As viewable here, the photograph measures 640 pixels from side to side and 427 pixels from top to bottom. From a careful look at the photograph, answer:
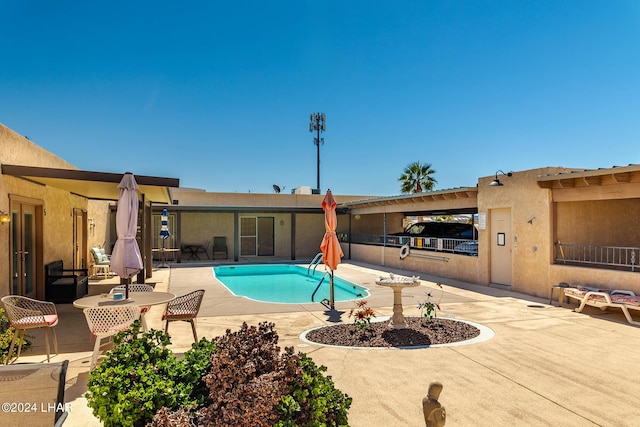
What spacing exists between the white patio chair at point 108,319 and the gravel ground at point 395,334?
2.64m

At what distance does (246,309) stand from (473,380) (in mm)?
5353

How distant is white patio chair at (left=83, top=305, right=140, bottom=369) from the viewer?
206 inches

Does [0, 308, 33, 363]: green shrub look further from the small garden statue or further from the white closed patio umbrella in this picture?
the small garden statue

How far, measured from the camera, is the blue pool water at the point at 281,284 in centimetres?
1195

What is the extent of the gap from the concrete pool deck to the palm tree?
19635 mm

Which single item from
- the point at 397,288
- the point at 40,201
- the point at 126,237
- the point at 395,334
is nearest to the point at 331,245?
the point at 397,288

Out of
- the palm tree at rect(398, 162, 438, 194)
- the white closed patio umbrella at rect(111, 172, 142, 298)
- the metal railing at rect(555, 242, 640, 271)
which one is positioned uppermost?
the palm tree at rect(398, 162, 438, 194)

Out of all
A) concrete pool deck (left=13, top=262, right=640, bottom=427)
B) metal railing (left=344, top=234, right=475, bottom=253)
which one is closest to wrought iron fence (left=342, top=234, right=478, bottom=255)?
metal railing (left=344, top=234, right=475, bottom=253)

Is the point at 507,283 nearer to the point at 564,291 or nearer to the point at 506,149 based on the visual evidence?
the point at 564,291

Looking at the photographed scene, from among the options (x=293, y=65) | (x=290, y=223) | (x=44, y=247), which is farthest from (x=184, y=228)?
(x=44, y=247)

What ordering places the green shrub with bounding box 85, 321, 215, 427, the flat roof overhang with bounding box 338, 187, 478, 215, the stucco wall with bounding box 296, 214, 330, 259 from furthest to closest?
1. the stucco wall with bounding box 296, 214, 330, 259
2. the flat roof overhang with bounding box 338, 187, 478, 215
3. the green shrub with bounding box 85, 321, 215, 427

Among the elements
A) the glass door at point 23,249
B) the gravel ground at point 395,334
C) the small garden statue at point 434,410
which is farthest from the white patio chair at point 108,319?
the small garden statue at point 434,410

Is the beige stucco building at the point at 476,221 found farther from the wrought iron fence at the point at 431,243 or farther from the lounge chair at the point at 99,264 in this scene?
the lounge chair at the point at 99,264

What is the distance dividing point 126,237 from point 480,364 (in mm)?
5228
